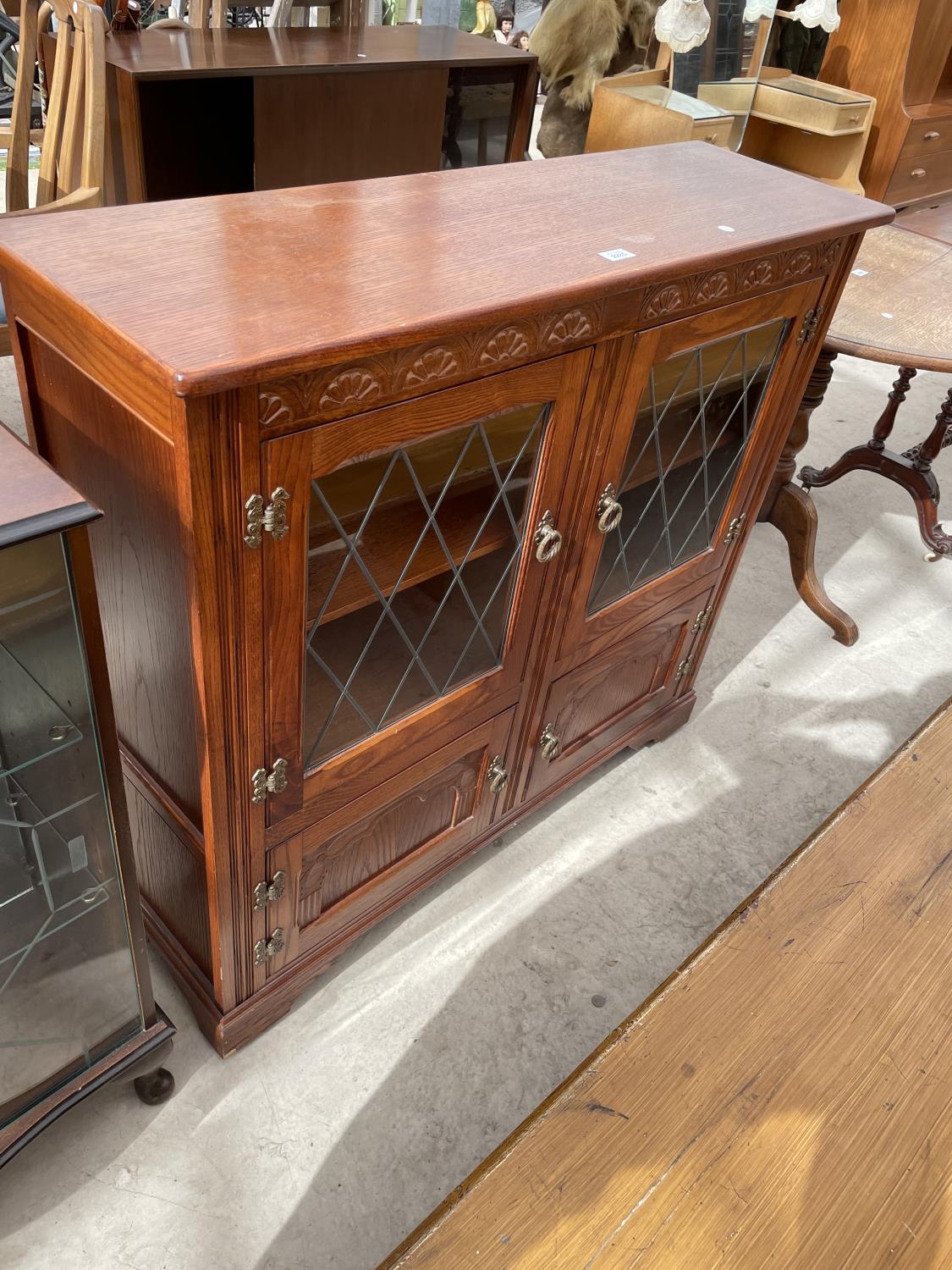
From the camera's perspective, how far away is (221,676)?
35.3 inches

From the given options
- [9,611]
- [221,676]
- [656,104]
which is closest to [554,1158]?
[221,676]

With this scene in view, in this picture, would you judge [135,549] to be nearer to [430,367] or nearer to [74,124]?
[430,367]

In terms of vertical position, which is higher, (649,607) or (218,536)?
(218,536)

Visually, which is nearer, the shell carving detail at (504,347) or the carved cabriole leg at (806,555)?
the shell carving detail at (504,347)

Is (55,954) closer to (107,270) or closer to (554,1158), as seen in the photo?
(554,1158)

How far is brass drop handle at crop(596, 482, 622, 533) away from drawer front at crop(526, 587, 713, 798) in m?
0.28

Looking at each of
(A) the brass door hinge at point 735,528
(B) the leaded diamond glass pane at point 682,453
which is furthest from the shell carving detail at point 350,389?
(A) the brass door hinge at point 735,528

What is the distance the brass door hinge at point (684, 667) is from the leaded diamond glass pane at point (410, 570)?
660mm

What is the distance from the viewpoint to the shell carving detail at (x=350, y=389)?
2.59 feet

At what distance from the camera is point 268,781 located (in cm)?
102

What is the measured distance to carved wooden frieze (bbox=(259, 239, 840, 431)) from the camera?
78 centimetres

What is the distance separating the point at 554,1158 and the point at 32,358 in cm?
93

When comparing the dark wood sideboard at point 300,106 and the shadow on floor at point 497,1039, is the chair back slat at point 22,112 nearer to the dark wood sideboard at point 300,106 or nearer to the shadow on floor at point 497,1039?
the dark wood sideboard at point 300,106

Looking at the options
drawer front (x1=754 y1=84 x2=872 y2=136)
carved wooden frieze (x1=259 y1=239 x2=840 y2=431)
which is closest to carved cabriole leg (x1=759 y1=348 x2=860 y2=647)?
carved wooden frieze (x1=259 y1=239 x2=840 y2=431)
